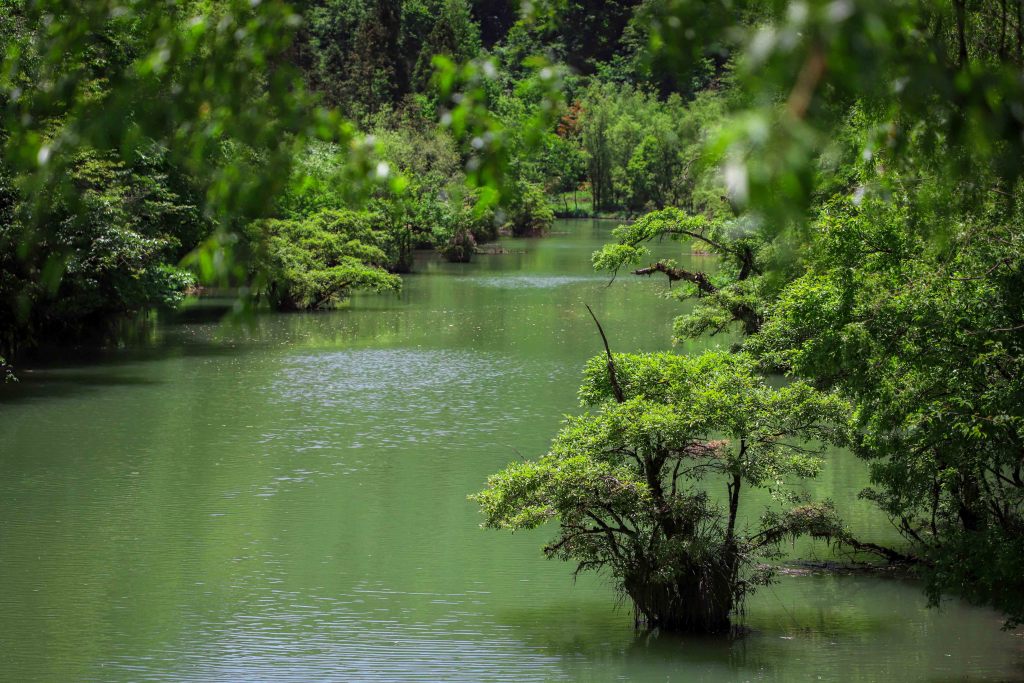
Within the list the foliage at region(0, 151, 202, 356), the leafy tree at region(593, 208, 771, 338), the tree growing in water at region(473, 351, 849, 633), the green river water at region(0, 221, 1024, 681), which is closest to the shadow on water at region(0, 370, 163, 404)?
the green river water at region(0, 221, 1024, 681)

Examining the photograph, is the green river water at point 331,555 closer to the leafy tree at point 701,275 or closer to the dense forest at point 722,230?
the dense forest at point 722,230

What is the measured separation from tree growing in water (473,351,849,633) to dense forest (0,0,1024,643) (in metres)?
0.03

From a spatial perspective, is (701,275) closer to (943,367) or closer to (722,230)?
(722,230)

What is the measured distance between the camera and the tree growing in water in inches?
372

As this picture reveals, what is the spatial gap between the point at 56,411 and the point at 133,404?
120 cm

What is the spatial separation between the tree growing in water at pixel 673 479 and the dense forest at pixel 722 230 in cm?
3

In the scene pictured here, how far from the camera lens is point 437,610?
10844mm

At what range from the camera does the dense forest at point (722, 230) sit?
128 inches

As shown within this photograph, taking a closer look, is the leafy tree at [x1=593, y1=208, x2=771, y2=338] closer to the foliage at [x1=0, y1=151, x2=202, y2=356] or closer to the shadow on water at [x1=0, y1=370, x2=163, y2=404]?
the foliage at [x1=0, y1=151, x2=202, y2=356]

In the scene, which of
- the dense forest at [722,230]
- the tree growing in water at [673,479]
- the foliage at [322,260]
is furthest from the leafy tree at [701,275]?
the foliage at [322,260]

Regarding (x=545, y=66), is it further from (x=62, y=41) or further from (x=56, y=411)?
(x=56, y=411)

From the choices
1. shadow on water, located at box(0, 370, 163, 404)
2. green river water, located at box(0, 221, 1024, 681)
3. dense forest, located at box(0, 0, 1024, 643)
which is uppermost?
dense forest, located at box(0, 0, 1024, 643)

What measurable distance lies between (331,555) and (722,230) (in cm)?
1105

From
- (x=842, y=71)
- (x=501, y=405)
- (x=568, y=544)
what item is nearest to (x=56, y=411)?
(x=501, y=405)
